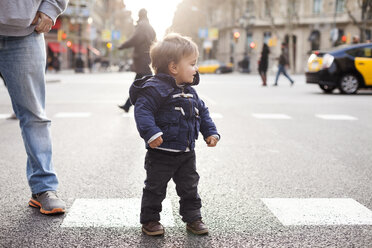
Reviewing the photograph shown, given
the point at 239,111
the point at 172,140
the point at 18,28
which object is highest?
the point at 18,28

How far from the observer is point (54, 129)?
314 inches

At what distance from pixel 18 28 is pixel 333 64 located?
13.6 m

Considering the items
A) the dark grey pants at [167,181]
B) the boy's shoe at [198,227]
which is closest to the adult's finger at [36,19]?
the dark grey pants at [167,181]

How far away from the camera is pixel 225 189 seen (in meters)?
4.19

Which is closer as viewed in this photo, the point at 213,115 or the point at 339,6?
the point at 213,115

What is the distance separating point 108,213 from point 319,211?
1.39 metres

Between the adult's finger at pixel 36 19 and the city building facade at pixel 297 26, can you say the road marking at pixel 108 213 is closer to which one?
the adult's finger at pixel 36 19

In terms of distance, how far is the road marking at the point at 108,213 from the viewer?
10.5 feet

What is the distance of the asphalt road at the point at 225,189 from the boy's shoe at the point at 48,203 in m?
0.05

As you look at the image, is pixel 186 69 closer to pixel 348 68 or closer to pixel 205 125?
pixel 205 125

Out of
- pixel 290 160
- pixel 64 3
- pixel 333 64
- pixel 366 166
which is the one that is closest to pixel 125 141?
pixel 290 160

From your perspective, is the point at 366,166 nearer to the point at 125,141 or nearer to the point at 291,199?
the point at 291,199

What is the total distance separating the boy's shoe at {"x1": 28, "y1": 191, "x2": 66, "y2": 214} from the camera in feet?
11.0

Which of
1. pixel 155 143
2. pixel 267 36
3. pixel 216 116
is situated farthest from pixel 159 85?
pixel 267 36
